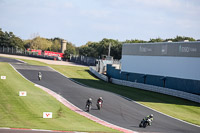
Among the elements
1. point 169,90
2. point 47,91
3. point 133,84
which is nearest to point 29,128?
point 47,91

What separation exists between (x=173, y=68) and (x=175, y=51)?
2.84 m

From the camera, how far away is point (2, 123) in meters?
22.2

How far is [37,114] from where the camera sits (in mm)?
26828

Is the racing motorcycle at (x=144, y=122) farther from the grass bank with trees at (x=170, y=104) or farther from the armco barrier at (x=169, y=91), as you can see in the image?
the armco barrier at (x=169, y=91)

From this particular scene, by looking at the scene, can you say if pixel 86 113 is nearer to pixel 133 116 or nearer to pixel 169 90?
pixel 133 116

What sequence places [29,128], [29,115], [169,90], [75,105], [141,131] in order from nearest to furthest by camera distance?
[29,128], [141,131], [29,115], [75,105], [169,90]

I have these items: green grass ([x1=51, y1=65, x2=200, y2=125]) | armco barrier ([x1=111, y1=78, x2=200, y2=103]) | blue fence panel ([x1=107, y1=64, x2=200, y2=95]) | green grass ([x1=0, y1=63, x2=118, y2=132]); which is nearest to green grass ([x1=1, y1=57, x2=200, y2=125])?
green grass ([x1=51, y1=65, x2=200, y2=125])

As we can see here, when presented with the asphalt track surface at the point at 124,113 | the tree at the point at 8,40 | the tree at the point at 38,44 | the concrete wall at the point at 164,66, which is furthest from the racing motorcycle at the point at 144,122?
the tree at the point at 38,44

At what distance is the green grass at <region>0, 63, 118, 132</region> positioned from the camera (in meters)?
22.9

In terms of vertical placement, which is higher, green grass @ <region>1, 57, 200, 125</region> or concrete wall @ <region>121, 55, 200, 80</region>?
concrete wall @ <region>121, 55, 200, 80</region>

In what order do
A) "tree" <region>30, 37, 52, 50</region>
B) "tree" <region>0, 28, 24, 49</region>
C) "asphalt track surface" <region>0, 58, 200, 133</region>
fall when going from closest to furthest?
1. "asphalt track surface" <region>0, 58, 200, 133</region>
2. "tree" <region>0, 28, 24, 49</region>
3. "tree" <region>30, 37, 52, 50</region>

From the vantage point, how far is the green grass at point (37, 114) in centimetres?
2292

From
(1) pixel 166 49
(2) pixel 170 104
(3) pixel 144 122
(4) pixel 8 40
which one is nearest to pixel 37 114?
(3) pixel 144 122

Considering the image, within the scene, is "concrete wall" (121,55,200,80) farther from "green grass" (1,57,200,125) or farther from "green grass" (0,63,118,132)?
"green grass" (0,63,118,132)
